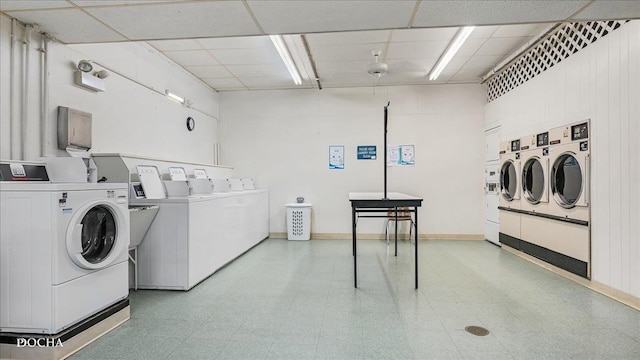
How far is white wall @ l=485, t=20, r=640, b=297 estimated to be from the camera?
2.95 m

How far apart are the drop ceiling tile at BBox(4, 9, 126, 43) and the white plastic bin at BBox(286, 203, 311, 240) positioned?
3.91 meters

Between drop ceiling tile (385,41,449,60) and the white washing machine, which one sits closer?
the white washing machine

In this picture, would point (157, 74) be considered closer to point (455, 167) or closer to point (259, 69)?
point (259, 69)

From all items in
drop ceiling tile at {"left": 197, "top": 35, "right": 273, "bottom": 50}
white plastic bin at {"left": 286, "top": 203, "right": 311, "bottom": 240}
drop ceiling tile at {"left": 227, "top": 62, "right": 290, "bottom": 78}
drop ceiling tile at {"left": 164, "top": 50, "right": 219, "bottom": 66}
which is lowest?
white plastic bin at {"left": 286, "top": 203, "right": 311, "bottom": 240}

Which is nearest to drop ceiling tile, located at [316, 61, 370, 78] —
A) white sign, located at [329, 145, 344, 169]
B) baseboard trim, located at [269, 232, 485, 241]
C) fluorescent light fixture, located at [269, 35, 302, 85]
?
fluorescent light fixture, located at [269, 35, 302, 85]

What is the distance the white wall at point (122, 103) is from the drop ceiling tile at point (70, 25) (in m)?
0.17

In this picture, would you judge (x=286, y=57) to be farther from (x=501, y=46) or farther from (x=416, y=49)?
(x=501, y=46)

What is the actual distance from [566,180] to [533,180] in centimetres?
65

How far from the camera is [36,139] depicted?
9.73ft

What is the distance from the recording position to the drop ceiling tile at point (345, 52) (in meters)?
4.54

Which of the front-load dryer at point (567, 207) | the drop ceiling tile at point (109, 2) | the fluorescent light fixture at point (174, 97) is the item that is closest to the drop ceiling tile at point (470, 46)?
the front-load dryer at point (567, 207)

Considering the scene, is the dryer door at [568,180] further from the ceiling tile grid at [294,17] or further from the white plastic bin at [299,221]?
the white plastic bin at [299,221]

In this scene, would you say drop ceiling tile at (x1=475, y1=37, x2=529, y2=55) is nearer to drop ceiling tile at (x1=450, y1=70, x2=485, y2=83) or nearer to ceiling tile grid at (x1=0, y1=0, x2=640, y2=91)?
ceiling tile grid at (x1=0, y1=0, x2=640, y2=91)

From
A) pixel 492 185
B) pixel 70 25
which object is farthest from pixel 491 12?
pixel 492 185
